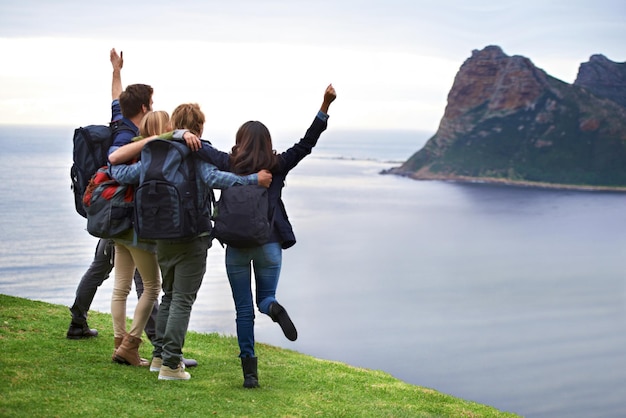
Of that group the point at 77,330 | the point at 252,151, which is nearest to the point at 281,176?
the point at 252,151

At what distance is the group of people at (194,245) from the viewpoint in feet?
21.2

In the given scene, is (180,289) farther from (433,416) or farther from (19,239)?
(19,239)

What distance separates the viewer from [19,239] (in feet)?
381

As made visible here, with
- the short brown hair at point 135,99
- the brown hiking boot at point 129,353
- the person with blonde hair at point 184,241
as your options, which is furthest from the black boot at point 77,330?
the short brown hair at point 135,99

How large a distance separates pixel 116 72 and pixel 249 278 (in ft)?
8.31

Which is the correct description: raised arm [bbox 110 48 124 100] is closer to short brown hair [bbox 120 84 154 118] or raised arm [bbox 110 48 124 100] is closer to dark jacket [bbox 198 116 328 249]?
short brown hair [bbox 120 84 154 118]

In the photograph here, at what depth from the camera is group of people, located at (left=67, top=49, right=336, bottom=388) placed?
6.48 m

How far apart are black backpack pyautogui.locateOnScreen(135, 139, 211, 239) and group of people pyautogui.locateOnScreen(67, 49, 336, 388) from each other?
0.09 m

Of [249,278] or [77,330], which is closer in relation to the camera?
[249,278]

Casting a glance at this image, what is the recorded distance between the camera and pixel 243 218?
6375mm

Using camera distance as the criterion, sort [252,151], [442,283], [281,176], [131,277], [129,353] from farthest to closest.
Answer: [442,283] → [129,353] → [131,277] → [281,176] → [252,151]

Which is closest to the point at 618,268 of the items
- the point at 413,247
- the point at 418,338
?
the point at 413,247

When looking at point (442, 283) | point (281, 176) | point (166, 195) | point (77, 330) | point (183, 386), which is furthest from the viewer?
point (442, 283)

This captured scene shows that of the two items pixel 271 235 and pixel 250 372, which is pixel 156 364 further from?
pixel 271 235
